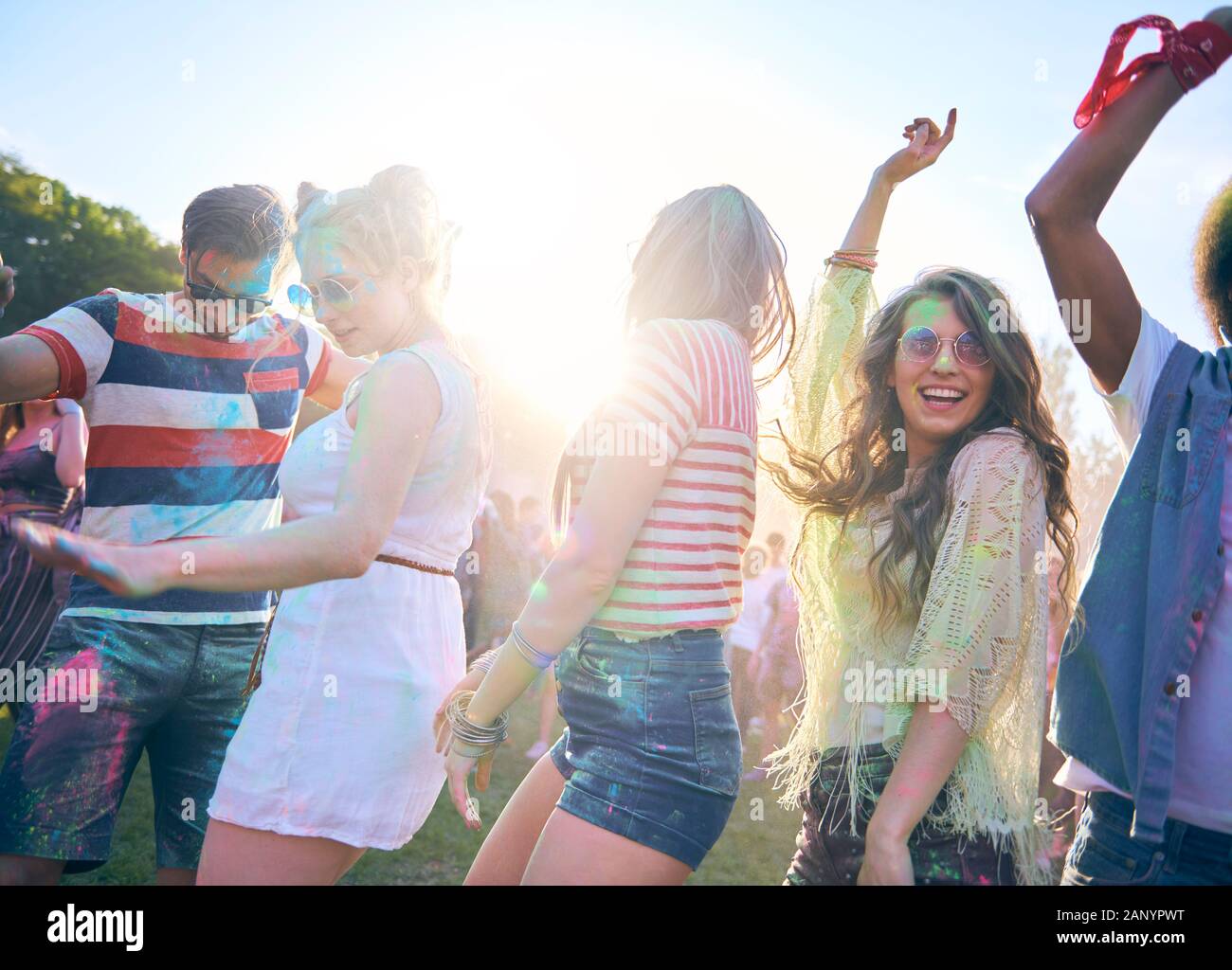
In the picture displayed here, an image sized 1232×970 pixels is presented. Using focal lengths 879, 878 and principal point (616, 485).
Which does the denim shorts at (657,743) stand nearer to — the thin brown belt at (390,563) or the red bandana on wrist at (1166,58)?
the thin brown belt at (390,563)

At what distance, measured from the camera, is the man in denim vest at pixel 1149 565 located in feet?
5.70

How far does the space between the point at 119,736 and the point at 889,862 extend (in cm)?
197

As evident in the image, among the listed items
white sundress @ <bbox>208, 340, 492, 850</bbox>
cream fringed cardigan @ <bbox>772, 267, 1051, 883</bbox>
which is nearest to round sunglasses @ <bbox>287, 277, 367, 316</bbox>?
white sundress @ <bbox>208, 340, 492, 850</bbox>

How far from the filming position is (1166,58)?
172cm

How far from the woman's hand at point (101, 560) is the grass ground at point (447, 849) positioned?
2912 mm

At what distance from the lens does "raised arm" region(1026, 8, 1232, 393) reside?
68.7 inches

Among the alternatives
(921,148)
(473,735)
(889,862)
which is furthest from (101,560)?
(921,148)

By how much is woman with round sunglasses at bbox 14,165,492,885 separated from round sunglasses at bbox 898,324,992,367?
106cm

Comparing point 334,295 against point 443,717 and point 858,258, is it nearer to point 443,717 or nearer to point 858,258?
point 443,717

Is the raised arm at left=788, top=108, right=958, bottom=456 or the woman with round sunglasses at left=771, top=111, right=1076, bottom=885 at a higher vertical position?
the raised arm at left=788, top=108, right=958, bottom=456

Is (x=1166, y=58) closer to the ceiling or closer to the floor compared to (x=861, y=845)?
closer to the ceiling

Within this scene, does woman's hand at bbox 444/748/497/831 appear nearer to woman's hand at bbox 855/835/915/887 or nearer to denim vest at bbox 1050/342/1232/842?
woman's hand at bbox 855/835/915/887
